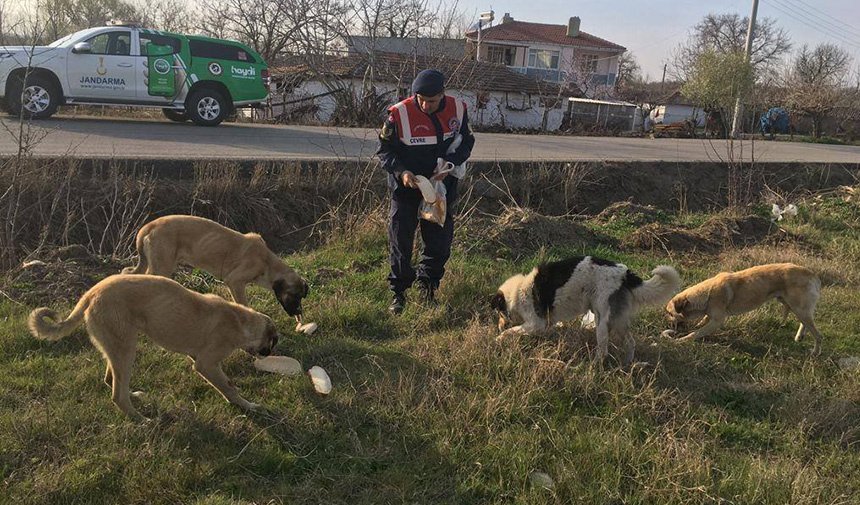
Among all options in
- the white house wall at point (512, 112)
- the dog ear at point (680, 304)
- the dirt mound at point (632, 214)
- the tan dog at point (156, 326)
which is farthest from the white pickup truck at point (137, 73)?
the white house wall at point (512, 112)

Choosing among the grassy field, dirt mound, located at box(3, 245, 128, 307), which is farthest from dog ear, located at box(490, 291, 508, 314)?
dirt mound, located at box(3, 245, 128, 307)

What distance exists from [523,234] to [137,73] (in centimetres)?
1070

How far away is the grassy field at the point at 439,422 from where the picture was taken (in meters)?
3.29

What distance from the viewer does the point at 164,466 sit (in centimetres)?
332

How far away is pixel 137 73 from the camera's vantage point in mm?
14070

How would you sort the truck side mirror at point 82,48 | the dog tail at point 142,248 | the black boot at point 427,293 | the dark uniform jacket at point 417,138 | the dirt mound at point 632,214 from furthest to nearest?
the truck side mirror at point 82,48
the dirt mound at point 632,214
the black boot at point 427,293
the dark uniform jacket at point 417,138
the dog tail at point 142,248

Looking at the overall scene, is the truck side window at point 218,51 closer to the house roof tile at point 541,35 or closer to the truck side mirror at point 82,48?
the truck side mirror at point 82,48

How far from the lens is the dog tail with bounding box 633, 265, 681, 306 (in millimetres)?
4824

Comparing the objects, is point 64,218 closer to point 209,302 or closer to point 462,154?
point 209,302

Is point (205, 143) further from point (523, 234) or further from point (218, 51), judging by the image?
point (523, 234)

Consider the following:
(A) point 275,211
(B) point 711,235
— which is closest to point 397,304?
(A) point 275,211

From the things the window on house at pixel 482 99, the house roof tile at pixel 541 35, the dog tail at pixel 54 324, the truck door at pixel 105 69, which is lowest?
the dog tail at pixel 54 324

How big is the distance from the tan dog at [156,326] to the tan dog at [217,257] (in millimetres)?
1129

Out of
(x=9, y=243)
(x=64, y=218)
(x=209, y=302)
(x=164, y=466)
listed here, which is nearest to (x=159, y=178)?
(x=64, y=218)
